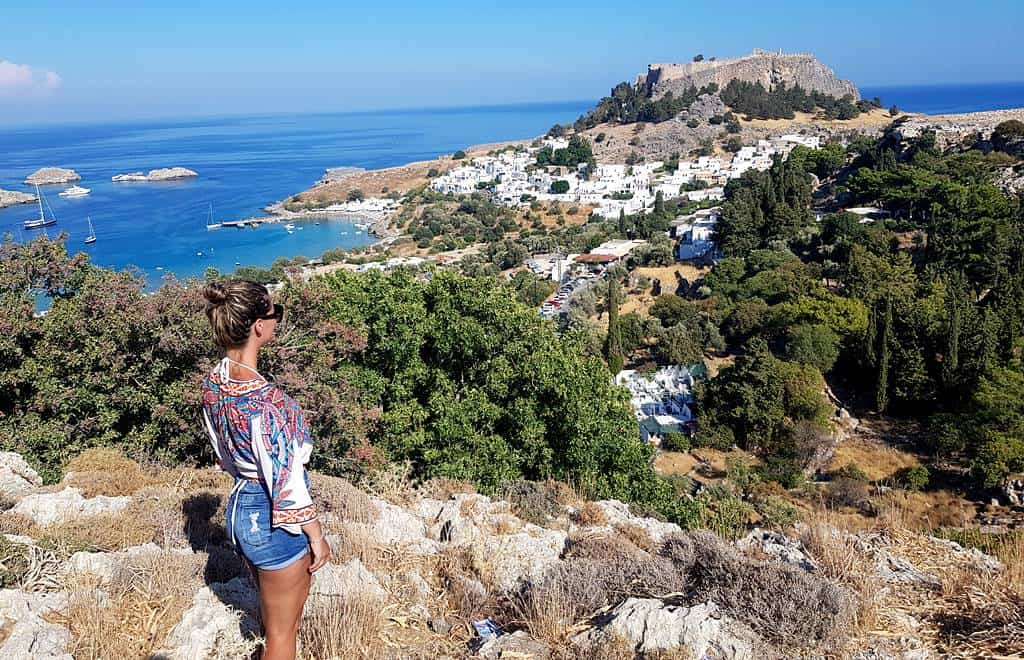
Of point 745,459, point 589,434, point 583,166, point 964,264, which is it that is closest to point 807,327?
point 745,459

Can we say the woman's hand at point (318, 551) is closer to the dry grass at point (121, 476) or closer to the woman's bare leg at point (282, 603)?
the woman's bare leg at point (282, 603)

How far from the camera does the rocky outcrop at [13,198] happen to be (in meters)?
69.3

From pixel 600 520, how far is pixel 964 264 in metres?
25.5

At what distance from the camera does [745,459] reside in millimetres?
17141

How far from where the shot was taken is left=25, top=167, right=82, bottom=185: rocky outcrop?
8550cm

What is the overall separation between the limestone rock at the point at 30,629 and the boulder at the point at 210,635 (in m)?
0.39

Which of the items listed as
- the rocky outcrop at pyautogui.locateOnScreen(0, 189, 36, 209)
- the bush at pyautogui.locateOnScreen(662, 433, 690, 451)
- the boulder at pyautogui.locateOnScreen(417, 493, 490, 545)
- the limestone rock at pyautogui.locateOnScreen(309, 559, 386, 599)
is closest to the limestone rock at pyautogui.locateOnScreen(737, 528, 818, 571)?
the boulder at pyautogui.locateOnScreen(417, 493, 490, 545)

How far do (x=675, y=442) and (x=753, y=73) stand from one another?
80448mm

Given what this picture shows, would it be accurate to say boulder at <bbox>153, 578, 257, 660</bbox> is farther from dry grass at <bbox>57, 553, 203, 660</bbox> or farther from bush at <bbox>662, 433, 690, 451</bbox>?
bush at <bbox>662, 433, 690, 451</bbox>

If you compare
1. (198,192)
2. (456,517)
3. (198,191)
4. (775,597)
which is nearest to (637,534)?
(456,517)

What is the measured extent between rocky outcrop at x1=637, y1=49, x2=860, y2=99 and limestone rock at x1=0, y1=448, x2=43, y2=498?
89071 mm

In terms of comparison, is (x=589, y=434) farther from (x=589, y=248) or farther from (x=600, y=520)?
(x=589, y=248)

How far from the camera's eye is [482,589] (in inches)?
148

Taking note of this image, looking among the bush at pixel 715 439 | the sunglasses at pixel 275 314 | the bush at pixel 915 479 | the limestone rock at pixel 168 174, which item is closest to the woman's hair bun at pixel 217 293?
the sunglasses at pixel 275 314
